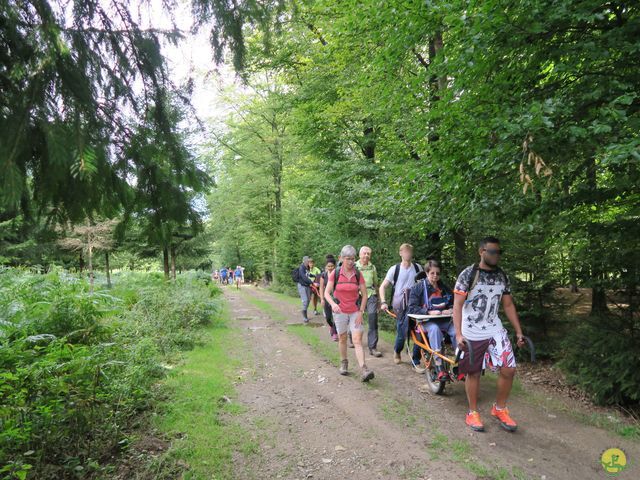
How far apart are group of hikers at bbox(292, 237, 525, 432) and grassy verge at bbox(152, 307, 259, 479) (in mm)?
2037

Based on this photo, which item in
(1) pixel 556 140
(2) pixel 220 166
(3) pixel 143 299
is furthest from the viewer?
(2) pixel 220 166

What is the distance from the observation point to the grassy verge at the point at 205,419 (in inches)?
142

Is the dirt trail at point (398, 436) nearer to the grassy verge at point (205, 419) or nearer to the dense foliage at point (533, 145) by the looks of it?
the grassy verge at point (205, 419)

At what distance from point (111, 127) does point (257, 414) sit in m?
3.66

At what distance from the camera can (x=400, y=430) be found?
Answer: 4.23 m

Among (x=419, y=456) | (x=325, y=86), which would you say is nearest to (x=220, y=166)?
(x=325, y=86)

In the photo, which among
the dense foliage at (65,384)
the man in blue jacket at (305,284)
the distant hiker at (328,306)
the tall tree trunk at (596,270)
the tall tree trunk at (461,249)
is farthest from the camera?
the man in blue jacket at (305,284)

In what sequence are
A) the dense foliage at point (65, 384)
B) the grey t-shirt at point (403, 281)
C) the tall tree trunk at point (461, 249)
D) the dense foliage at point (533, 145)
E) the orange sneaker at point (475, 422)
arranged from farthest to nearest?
the tall tree trunk at point (461, 249)
the grey t-shirt at point (403, 281)
the orange sneaker at point (475, 422)
the dense foliage at point (533, 145)
the dense foliage at point (65, 384)

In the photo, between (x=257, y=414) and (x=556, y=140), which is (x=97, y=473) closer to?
(x=257, y=414)

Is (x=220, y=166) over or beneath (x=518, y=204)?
over

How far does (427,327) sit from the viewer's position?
545cm

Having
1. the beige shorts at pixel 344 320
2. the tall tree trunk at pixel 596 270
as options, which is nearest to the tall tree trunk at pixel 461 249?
the tall tree trunk at pixel 596 270

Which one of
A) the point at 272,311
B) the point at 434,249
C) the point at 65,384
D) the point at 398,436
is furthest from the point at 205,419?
the point at 272,311

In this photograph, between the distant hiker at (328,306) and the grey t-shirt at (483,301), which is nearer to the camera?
the grey t-shirt at (483,301)
